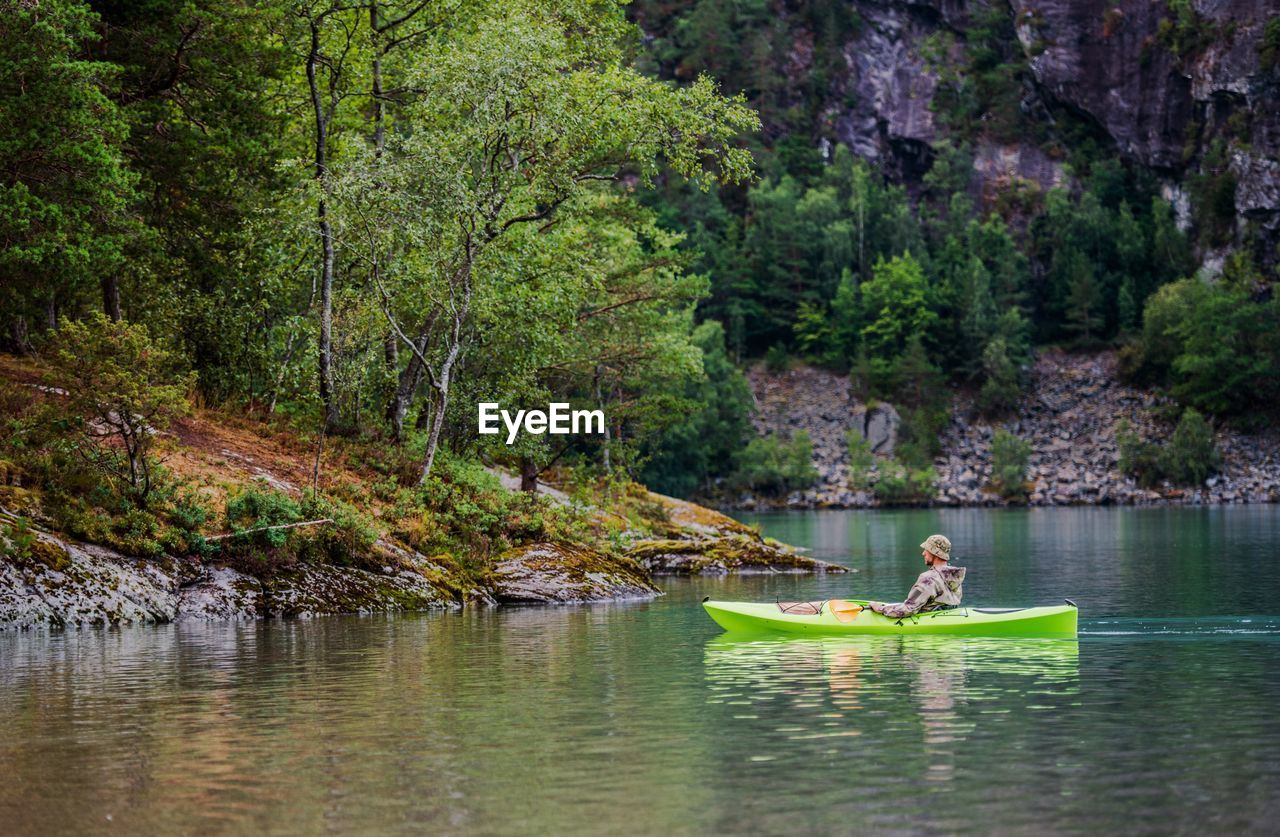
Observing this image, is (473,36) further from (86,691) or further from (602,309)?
(86,691)

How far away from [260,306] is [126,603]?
424 inches

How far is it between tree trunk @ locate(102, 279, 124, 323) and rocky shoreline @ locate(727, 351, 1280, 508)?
8147 centimetres

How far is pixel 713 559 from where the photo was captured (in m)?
43.9

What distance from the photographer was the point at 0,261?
2842cm

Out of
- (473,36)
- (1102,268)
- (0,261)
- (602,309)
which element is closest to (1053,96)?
(1102,268)

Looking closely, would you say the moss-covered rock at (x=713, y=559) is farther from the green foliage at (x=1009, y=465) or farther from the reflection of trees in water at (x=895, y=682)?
the green foliage at (x=1009, y=465)

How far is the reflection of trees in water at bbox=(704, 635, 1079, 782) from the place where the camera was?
15.6 m

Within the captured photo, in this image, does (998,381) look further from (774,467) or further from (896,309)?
(774,467)

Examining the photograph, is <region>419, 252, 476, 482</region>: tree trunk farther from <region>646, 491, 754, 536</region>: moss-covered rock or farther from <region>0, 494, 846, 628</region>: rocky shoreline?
<region>646, 491, 754, 536</region>: moss-covered rock

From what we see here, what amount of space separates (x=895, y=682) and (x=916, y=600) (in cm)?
533

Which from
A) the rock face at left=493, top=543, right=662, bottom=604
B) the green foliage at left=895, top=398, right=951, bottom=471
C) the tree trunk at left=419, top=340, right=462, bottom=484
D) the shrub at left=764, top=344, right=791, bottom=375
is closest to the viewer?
the rock face at left=493, top=543, right=662, bottom=604

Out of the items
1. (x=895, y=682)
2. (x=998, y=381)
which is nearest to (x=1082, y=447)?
(x=998, y=381)

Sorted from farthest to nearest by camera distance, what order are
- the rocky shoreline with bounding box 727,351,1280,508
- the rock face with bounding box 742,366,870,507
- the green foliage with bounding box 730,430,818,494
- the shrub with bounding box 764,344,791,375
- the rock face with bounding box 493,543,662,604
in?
1. the shrub with bounding box 764,344,791,375
2. the rock face with bounding box 742,366,870,507
3. the green foliage with bounding box 730,430,818,494
4. the rocky shoreline with bounding box 727,351,1280,508
5. the rock face with bounding box 493,543,662,604

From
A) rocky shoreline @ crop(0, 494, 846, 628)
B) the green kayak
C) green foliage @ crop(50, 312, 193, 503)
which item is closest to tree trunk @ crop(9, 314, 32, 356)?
green foliage @ crop(50, 312, 193, 503)
